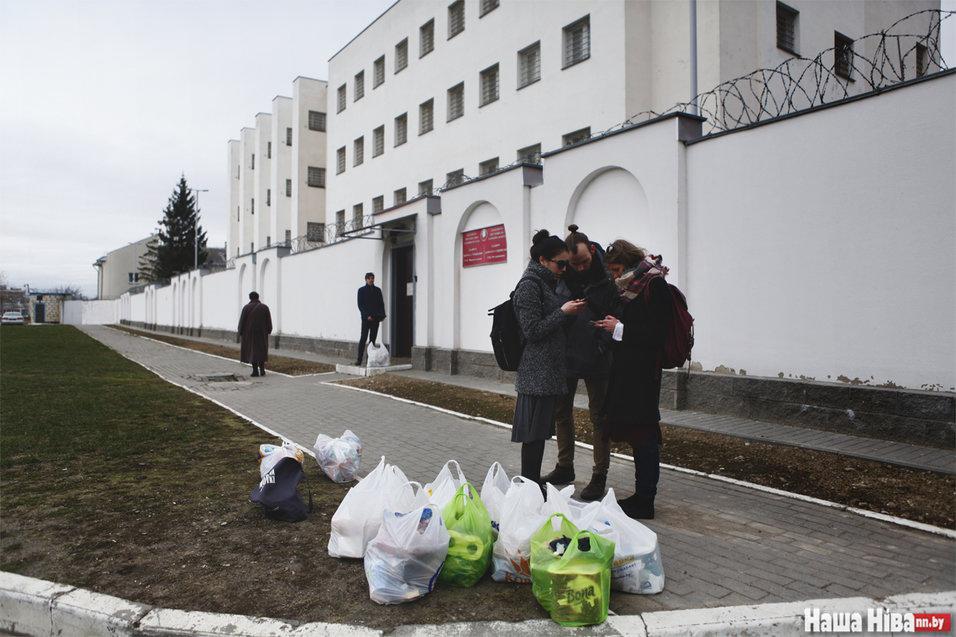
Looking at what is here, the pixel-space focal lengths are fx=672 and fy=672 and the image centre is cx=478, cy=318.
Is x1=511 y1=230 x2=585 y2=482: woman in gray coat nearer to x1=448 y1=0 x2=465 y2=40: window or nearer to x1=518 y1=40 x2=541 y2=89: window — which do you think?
x1=518 y1=40 x2=541 y2=89: window

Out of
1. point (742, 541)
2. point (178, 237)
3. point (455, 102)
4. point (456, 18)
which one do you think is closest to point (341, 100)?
point (456, 18)

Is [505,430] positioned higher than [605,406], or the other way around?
[605,406]

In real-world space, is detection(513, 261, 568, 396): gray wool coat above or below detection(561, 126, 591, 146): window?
below

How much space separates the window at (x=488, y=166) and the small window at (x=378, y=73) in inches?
356

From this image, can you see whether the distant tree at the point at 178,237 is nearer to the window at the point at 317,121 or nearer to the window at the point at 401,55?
the window at the point at 317,121

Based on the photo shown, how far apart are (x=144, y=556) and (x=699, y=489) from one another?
162 inches

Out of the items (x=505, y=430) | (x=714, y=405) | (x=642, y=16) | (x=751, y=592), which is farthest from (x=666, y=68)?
(x=751, y=592)

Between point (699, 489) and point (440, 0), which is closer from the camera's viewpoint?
point (699, 489)

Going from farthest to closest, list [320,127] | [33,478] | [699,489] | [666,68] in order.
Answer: [320,127] → [666,68] → [33,478] → [699,489]

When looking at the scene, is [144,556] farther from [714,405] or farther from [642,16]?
[642,16]

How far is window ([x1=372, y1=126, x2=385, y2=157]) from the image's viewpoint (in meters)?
28.3

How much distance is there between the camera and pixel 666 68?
16.5m

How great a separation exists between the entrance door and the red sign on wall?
3.89 meters

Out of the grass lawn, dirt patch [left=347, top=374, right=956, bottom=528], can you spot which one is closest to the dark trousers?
the grass lawn
